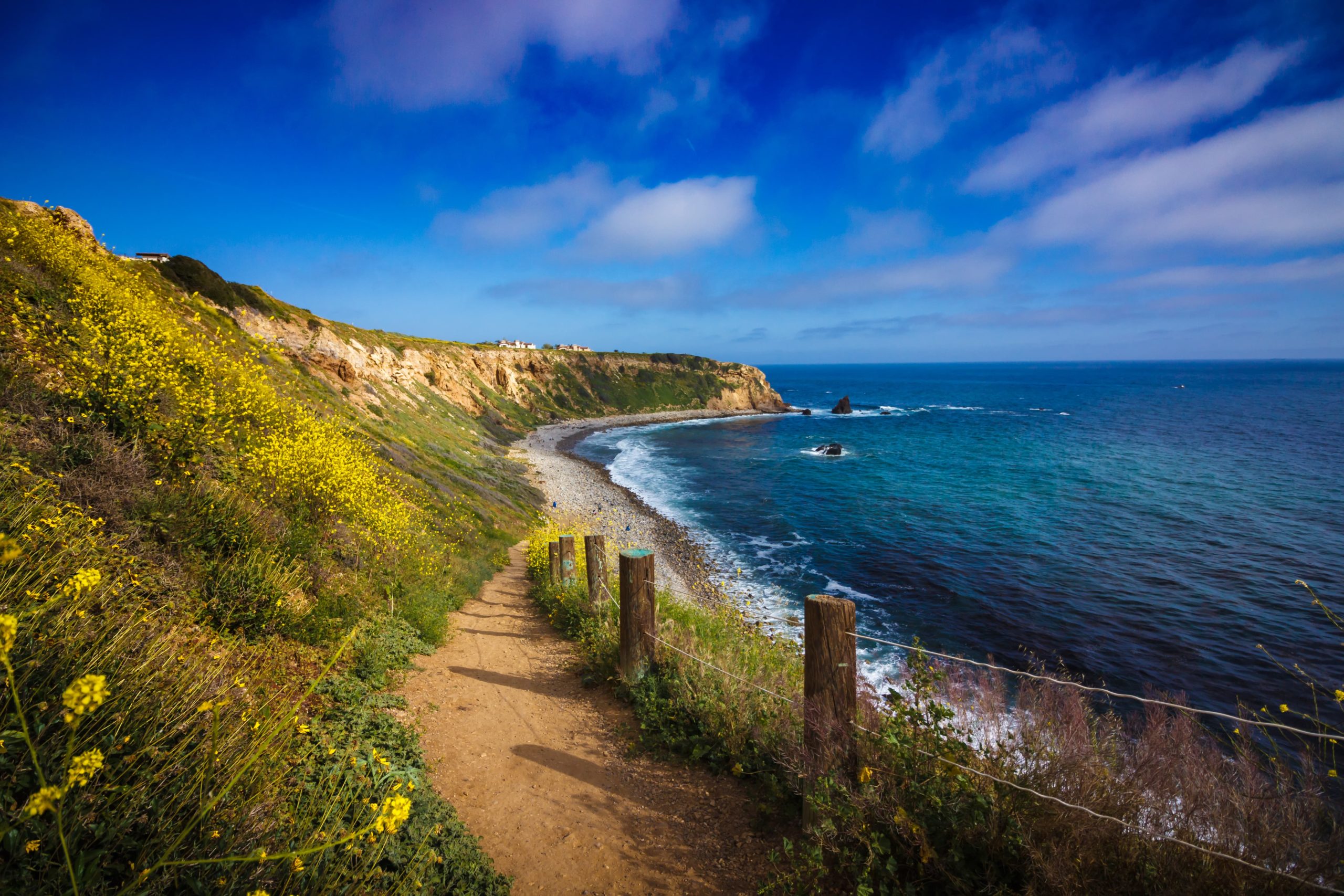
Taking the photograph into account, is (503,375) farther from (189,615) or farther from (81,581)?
(81,581)

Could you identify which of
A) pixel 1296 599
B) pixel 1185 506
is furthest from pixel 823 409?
pixel 1296 599

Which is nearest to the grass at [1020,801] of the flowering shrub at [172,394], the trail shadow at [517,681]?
the trail shadow at [517,681]

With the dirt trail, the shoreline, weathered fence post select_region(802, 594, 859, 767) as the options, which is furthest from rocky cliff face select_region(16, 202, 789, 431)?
weathered fence post select_region(802, 594, 859, 767)

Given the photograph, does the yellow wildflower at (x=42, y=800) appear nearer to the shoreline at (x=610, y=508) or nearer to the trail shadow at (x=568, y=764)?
the trail shadow at (x=568, y=764)

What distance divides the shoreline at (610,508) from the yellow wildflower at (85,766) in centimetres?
875

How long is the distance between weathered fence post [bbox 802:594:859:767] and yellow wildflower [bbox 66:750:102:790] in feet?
12.6

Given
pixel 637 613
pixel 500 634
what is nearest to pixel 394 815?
pixel 637 613

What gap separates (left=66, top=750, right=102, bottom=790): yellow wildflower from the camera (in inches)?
69.2

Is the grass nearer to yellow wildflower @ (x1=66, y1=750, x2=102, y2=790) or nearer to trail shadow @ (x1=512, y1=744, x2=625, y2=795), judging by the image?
trail shadow @ (x1=512, y1=744, x2=625, y2=795)

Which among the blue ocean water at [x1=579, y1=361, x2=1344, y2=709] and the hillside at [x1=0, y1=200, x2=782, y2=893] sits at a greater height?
the hillside at [x1=0, y1=200, x2=782, y2=893]

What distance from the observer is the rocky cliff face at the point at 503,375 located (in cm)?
2945

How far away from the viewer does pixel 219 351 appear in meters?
11.3

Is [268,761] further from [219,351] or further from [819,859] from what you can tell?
[219,351]

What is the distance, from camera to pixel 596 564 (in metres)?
8.32
